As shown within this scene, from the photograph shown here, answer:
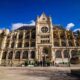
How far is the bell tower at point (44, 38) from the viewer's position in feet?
273

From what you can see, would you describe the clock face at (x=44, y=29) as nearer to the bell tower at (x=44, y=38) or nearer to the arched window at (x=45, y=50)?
the bell tower at (x=44, y=38)

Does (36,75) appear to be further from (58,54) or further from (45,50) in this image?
(45,50)

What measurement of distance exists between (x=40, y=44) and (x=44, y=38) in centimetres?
460

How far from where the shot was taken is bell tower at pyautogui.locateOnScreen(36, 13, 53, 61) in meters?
83.3

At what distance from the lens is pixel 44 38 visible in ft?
290

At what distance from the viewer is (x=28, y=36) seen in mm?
93750

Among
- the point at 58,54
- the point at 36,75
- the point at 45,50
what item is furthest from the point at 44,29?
the point at 36,75

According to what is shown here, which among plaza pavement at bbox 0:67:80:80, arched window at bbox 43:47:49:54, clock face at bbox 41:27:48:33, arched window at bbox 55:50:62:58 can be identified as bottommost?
plaza pavement at bbox 0:67:80:80

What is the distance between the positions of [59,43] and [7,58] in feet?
96.4

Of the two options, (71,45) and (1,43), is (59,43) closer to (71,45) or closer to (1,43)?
(71,45)

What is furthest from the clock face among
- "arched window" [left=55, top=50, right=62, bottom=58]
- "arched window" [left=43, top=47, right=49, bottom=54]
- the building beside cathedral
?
"arched window" [left=55, top=50, right=62, bottom=58]

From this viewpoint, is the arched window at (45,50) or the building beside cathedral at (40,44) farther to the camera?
the arched window at (45,50)

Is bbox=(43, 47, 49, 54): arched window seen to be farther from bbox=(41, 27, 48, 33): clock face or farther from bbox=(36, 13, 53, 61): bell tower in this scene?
bbox=(41, 27, 48, 33): clock face

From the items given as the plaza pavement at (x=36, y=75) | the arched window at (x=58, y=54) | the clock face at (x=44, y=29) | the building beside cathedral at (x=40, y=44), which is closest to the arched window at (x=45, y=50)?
the building beside cathedral at (x=40, y=44)
